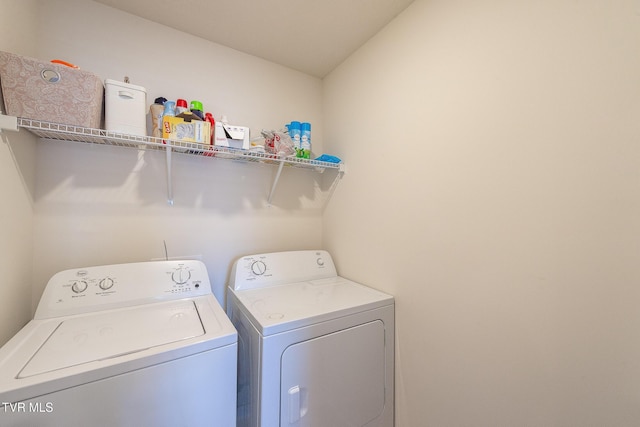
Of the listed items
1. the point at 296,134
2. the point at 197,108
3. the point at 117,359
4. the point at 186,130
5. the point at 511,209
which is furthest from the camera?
the point at 296,134

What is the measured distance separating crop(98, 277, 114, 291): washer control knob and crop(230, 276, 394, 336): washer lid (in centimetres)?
59

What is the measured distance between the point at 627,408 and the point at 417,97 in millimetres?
1379

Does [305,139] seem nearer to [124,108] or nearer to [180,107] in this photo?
[180,107]

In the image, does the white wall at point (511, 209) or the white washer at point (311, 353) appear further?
the white washer at point (311, 353)

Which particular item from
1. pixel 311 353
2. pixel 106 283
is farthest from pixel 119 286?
pixel 311 353

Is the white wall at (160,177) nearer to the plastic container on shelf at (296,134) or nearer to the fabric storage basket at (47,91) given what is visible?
the plastic container on shelf at (296,134)

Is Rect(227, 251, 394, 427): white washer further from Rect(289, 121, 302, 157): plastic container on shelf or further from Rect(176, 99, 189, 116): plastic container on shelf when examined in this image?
Rect(176, 99, 189, 116): plastic container on shelf

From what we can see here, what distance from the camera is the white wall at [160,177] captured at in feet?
4.12

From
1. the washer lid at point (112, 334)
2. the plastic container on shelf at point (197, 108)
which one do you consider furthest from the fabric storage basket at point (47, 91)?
the washer lid at point (112, 334)

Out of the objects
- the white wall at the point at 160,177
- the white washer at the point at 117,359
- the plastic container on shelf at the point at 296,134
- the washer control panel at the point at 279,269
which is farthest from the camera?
the plastic container on shelf at the point at 296,134

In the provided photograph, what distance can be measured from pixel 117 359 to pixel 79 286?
0.63m

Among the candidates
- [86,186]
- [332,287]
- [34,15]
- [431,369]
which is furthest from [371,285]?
[34,15]

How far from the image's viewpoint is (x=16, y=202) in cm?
104

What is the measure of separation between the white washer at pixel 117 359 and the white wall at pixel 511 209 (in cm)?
98
